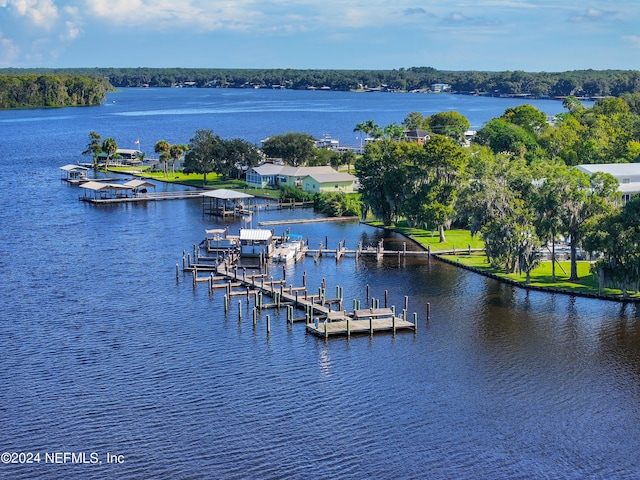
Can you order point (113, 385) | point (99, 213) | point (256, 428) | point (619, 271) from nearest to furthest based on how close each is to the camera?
point (256, 428), point (113, 385), point (619, 271), point (99, 213)

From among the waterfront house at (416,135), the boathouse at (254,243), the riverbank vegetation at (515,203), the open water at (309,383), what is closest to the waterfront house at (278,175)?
the riverbank vegetation at (515,203)

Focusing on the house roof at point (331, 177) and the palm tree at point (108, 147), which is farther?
the palm tree at point (108, 147)

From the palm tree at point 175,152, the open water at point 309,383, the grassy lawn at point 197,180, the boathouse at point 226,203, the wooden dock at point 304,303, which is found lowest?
the open water at point 309,383

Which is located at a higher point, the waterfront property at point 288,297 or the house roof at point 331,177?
the house roof at point 331,177

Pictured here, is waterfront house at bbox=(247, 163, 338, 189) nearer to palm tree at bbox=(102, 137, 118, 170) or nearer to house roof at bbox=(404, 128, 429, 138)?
palm tree at bbox=(102, 137, 118, 170)

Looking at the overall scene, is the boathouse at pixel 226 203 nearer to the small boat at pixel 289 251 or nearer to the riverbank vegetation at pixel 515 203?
the riverbank vegetation at pixel 515 203

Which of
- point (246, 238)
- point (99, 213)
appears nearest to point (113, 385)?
point (246, 238)

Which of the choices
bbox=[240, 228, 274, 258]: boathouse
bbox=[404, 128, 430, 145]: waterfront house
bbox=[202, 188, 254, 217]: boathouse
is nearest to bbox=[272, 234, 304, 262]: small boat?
bbox=[240, 228, 274, 258]: boathouse

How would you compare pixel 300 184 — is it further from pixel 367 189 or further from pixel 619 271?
pixel 619 271
